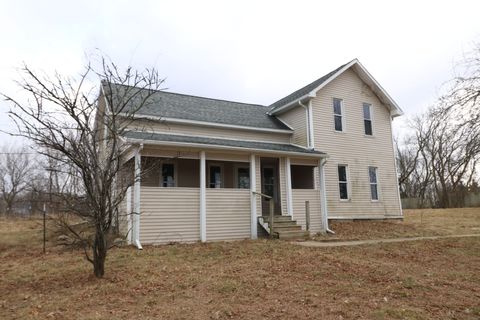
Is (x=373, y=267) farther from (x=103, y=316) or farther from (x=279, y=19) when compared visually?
(x=279, y=19)

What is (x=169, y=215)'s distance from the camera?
11.4 meters

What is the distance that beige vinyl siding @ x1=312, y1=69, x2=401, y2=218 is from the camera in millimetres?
15859

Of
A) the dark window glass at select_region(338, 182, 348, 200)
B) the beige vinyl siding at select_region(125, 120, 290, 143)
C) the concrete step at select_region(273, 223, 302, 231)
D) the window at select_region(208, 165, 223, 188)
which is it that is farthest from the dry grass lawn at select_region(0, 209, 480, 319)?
the dark window glass at select_region(338, 182, 348, 200)

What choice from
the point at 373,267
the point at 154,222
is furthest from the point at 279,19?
the point at 373,267

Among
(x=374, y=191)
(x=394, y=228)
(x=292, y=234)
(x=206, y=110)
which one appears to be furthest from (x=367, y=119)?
(x=292, y=234)

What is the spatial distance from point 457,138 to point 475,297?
3813mm

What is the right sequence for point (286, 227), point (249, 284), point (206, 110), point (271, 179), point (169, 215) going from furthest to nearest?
point (206, 110)
point (271, 179)
point (286, 227)
point (169, 215)
point (249, 284)

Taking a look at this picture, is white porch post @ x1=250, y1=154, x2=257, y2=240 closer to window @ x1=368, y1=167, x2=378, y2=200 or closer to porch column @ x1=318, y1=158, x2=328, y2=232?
porch column @ x1=318, y1=158, x2=328, y2=232

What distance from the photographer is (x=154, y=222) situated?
438 inches

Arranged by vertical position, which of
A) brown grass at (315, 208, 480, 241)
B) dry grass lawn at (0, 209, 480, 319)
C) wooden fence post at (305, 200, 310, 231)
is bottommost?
dry grass lawn at (0, 209, 480, 319)

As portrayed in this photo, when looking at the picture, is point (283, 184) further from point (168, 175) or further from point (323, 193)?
point (168, 175)

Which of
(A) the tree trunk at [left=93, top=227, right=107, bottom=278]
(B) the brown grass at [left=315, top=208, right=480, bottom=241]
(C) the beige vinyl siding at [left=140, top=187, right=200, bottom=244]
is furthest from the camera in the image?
(B) the brown grass at [left=315, top=208, right=480, bottom=241]

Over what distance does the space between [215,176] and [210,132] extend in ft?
5.98

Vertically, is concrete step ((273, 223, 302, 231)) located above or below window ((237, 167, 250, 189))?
Answer: below
